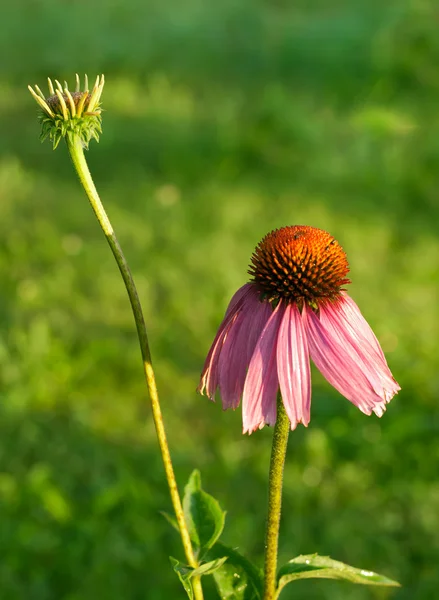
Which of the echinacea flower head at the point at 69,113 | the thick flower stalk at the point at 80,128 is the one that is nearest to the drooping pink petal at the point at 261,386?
the thick flower stalk at the point at 80,128

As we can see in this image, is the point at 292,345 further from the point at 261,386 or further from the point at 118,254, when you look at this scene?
the point at 118,254

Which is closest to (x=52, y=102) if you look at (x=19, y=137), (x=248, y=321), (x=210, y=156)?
(x=248, y=321)

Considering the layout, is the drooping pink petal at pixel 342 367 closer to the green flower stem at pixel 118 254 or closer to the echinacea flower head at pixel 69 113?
the green flower stem at pixel 118 254

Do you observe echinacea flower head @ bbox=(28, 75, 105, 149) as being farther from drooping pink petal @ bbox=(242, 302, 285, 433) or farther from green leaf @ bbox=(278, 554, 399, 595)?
green leaf @ bbox=(278, 554, 399, 595)

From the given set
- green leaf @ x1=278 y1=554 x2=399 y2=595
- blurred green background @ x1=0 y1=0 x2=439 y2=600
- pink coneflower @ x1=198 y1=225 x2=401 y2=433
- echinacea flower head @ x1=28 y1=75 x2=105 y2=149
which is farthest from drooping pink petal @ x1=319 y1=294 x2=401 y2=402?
blurred green background @ x1=0 y1=0 x2=439 y2=600

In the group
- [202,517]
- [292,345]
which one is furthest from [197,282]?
[292,345]

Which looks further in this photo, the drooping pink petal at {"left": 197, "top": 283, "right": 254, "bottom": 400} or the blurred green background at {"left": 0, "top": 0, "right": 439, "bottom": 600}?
the blurred green background at {"left": 0, "top": 0, "right": 439, "bottom": 600}

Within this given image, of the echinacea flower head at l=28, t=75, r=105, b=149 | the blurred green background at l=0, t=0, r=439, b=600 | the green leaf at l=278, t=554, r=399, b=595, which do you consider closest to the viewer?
the echinacea flower head at l=28, t=75, r=105, b=149
